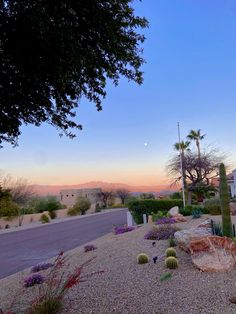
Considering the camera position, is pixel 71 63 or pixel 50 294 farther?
pixel 50 294

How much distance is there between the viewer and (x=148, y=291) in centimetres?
670

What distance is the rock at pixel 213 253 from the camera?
7.65 m

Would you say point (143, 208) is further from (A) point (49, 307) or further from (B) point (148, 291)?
(A) point (49, 307)

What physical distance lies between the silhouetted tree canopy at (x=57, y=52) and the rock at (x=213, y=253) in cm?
382

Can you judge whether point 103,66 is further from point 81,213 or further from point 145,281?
point 81,213

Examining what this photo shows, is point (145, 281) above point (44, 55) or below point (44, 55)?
below

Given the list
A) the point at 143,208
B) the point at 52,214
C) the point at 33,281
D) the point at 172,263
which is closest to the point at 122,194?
the point at 52,214

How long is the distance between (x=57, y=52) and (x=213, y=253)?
523 cm

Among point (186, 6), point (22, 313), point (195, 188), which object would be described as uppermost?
point (186, 6)

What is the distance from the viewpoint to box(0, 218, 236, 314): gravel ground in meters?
5.89

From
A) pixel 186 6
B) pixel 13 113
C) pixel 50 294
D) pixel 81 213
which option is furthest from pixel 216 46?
pixel 81 213

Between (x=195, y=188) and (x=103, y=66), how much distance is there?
3425 cm

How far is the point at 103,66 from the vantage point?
6.18m

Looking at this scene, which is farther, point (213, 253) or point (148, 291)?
point (213, 253)
